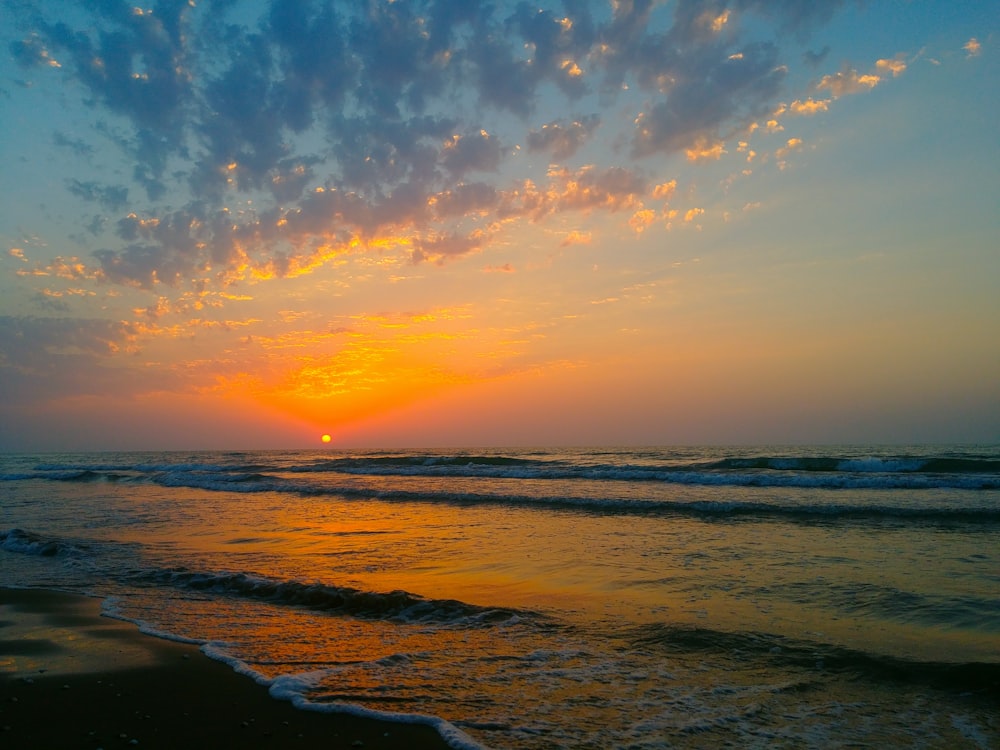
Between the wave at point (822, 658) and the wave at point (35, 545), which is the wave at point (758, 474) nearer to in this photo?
the wave at point (35, 545)

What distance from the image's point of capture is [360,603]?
27.0 feet

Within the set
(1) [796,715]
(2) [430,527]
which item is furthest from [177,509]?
(1) [796,715]

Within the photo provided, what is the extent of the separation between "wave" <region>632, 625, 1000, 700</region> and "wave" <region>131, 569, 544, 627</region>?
1.72 metres

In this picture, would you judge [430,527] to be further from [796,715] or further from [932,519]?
[932,519]

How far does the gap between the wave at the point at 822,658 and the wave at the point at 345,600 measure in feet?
5.64

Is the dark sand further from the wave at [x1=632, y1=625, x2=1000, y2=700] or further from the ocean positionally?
the wave at [x1=632, y1=625, x2=1000, y2=700]

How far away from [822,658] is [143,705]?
636 cm

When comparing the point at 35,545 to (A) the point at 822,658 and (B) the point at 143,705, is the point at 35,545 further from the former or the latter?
(A) the point at 822,658

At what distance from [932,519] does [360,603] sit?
1448 cm

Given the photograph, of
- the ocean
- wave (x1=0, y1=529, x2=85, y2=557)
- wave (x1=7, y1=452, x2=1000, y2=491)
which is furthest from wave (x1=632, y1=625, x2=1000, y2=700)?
wave (x1=7, y1=452, x2=1000, y2=491)

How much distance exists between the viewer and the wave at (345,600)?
24.7 ft

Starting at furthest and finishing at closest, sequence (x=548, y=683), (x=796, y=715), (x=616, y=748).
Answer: (x=548, y=683)
(x=796, y=715)
(x=616, y=748)

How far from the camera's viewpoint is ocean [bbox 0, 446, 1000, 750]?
15.8ft

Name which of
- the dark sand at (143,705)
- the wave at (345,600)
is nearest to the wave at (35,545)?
the wave at (345,600)
